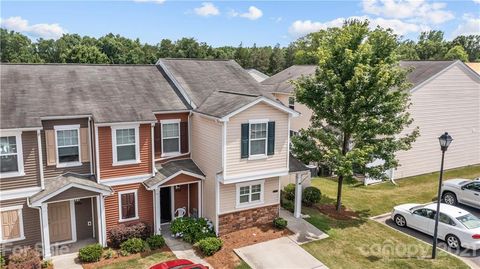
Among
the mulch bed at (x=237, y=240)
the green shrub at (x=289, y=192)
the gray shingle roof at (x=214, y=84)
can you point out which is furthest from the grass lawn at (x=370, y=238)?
the gray shingle roof at (x=214, y=84)

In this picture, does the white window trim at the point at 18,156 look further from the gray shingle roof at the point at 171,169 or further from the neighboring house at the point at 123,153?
the gray shingle roof at the point at 171,169

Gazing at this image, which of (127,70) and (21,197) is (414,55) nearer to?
(127,70)

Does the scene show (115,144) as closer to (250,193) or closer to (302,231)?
(250,193)

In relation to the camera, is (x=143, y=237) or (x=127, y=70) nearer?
(x=143, y=237)

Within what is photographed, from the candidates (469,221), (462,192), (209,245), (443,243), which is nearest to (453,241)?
(443,243)

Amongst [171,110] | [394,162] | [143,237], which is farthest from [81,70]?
[394,162]
